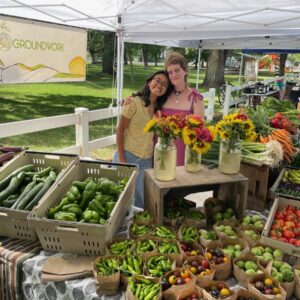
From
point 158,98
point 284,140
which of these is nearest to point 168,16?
point 158,98

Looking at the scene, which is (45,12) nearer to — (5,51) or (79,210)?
(5,51)

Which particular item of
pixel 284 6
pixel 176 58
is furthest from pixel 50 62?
pixel 284 6

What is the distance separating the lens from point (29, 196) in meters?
1.94

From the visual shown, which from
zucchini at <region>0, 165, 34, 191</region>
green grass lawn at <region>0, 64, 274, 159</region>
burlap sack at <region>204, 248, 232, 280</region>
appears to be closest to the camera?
burlap sack at <region>204, 248, 232, 280</region>

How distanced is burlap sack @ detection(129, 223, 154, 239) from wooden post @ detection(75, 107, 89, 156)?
12.0 ft

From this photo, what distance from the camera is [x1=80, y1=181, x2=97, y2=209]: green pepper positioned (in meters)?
1.93

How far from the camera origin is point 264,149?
2432 millimetres

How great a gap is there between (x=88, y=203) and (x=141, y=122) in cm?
132

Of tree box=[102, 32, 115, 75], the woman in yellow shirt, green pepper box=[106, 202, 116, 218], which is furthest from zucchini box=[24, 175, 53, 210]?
tree box=[102, 32, 115, 75]

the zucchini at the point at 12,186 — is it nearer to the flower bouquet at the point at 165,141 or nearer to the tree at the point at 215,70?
the flower bouquet at the point at 165,141

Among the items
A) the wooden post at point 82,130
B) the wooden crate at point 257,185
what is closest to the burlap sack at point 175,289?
the wooden crate at point 257,185

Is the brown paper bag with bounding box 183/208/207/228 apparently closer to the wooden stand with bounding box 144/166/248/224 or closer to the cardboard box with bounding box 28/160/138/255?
the wooden stand with bounding box 144/166/248/224

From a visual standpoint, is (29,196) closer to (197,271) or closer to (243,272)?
(197,271)

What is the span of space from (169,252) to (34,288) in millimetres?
742
